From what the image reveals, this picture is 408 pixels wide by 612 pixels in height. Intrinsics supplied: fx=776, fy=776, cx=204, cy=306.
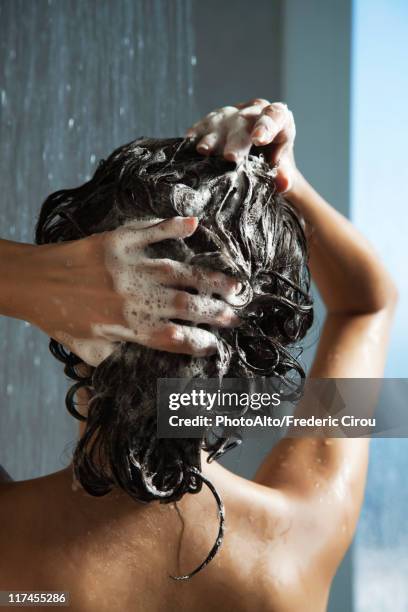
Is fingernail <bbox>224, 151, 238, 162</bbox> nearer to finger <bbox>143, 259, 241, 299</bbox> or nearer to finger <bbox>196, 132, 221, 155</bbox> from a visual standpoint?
finger <bbox>196, 132, 221, 155</bbox>

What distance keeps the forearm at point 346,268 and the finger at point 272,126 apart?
247 millimetres

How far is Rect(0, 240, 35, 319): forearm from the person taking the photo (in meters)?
0.75

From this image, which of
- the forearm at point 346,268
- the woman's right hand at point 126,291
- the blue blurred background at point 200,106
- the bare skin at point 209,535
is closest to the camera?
the woman's right hand at point 126,291

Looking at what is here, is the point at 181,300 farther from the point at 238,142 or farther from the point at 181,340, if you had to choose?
the point at 238,142

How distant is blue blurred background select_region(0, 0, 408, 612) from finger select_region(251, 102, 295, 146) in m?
0.86

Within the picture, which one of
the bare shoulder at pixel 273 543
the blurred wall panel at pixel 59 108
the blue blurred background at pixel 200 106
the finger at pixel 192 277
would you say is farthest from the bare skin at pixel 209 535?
the blurred wall panel at pixel 59 108

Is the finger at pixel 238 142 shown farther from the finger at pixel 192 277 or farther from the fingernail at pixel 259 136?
the finger at pixel 192 277

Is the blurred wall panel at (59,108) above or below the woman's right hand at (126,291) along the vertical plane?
above

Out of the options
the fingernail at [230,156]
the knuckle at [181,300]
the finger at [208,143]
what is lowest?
the knuckle at [181,300]

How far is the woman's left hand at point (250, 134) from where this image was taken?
0.80 metres

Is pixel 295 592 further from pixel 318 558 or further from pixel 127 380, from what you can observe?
pixel 127 380

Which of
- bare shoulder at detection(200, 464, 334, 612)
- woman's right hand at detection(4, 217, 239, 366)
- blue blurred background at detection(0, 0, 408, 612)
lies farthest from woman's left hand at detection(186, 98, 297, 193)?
blue blurred background at detection(0, 0, 408, 612)

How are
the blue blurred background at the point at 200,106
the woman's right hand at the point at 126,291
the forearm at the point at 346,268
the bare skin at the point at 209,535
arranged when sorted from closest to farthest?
the woman's right hand at the point at 126,291 < the bare skin at the point at 209,535 < the forearm at the point at 346,268 < the blue blurred background at the point at 200,106

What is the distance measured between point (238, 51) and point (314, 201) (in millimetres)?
827
